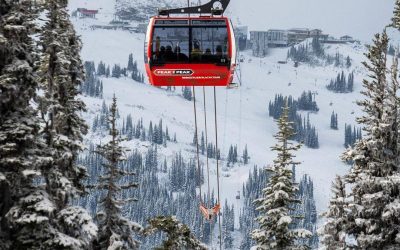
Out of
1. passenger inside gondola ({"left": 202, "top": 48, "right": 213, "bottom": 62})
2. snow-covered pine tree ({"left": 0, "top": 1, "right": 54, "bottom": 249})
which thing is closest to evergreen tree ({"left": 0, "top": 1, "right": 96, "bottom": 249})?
snow-covered pine tree ({"left": 0, "top": 1, "right": 54, "bottom": 249})

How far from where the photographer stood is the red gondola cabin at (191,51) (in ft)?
82.9

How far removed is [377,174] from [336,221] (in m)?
1.99

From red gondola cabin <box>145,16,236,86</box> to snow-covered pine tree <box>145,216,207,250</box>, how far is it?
455 inches

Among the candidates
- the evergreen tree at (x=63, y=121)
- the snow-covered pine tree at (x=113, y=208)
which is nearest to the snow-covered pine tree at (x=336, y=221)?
the snow-covered pine tree at (x=113, y=208)

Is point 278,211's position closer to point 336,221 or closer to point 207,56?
point 336,221

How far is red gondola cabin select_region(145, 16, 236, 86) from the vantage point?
82.9 feet

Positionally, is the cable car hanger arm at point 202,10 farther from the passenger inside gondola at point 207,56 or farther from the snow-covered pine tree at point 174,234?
the snow-covered pine tree at point 174,234

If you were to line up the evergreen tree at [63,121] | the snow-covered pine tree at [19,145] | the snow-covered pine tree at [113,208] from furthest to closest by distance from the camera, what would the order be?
1. the snow-covered pine tree at [113,208]
2. the evergreen tree at [63,121]
3. the snow-covered pine tree at [19,145]

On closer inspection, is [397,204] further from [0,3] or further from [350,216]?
[0,3]

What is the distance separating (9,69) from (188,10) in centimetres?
1368

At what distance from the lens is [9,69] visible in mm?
14000

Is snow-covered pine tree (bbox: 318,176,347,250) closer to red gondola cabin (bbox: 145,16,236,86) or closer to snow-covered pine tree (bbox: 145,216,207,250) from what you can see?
snow-covered pine tree (bbox: 145,216,207,250)

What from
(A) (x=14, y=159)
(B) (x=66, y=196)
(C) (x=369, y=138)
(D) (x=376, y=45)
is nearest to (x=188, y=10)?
(D) (x=376, y=45)

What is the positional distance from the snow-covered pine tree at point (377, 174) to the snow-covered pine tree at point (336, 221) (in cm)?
29
